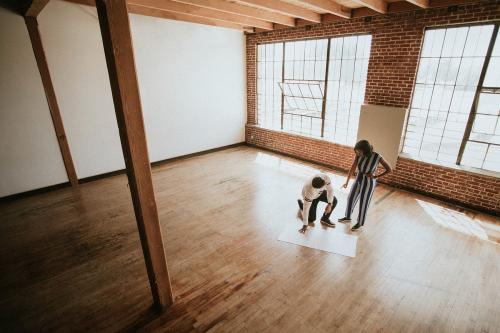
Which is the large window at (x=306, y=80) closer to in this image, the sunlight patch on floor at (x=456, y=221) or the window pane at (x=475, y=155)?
the sunlight patch on floor at (x=456, y=221)

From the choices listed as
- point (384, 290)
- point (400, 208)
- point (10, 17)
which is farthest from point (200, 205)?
point (10, 17)

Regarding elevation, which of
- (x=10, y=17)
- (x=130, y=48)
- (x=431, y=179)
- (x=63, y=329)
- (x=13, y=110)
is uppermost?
(x=10, y=17)

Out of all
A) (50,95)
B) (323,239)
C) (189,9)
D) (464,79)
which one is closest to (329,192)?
(323,239)

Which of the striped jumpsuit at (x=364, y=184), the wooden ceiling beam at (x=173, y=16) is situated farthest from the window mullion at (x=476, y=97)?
the wooden ceiling beam at (x=173, y=16)

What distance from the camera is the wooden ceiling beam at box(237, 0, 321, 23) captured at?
154 inches

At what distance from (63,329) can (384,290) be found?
119 inches

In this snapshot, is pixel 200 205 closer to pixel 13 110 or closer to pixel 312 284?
pixel 312 284

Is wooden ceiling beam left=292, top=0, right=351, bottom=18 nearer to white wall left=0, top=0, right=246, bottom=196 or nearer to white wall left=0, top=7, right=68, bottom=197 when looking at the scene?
white wall left=0, top=0, right=246, bottom=196

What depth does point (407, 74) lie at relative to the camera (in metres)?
4.41

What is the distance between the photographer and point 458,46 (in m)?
4.09

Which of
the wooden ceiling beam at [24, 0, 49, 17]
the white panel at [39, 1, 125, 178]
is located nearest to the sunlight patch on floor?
the white panel at [39, 1, 125, 178]

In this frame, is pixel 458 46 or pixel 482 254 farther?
pixel 458 46

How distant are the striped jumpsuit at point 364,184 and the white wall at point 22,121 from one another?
17.3 feet

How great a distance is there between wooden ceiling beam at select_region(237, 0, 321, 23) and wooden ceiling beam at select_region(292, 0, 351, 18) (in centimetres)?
46
